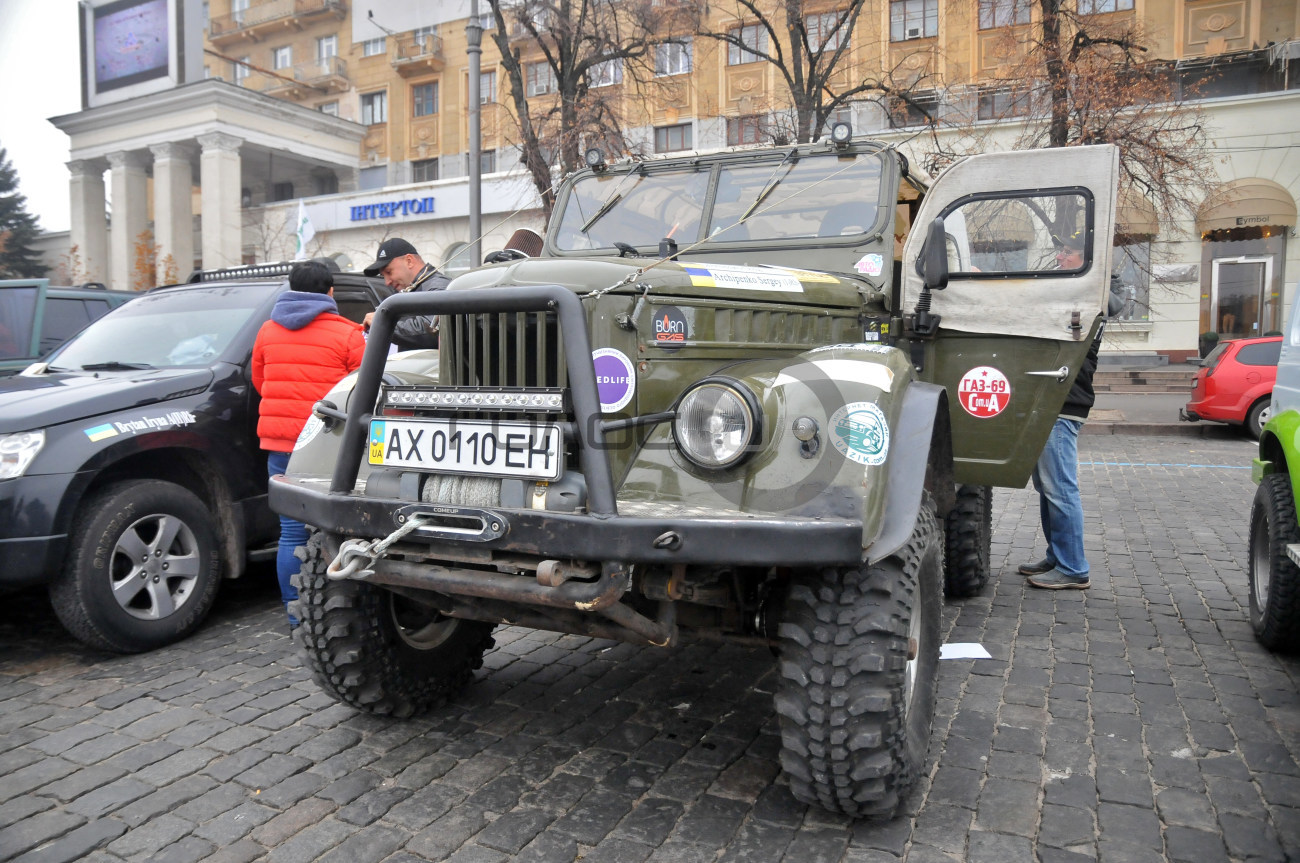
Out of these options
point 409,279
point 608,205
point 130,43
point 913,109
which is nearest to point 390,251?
point 409,279

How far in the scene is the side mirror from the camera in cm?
374

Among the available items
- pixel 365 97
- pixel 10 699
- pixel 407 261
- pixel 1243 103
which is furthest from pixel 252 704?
pixel 365 97

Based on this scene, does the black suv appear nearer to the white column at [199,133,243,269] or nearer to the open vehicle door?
the open vehicle door

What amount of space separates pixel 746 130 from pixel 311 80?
2318cm

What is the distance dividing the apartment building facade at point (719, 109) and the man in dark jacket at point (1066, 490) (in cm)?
734

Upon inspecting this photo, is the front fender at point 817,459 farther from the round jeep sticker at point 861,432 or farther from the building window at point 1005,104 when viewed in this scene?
the building window at point 1005,104

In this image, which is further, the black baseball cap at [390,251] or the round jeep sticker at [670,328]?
the black baseball cap at [390,251]

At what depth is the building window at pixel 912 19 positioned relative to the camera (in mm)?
25391

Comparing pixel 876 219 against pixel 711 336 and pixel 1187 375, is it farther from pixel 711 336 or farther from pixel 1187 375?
pixel 1187 375

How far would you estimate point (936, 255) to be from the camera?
12.3 ft

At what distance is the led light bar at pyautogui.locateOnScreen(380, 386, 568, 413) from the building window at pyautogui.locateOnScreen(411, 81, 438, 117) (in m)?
35.5

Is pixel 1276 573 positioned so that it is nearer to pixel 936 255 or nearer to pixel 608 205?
pixel 936 255

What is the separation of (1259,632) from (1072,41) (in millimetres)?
11714

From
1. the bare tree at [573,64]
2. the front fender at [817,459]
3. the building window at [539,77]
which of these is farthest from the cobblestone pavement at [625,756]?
the building window at [539,77]
